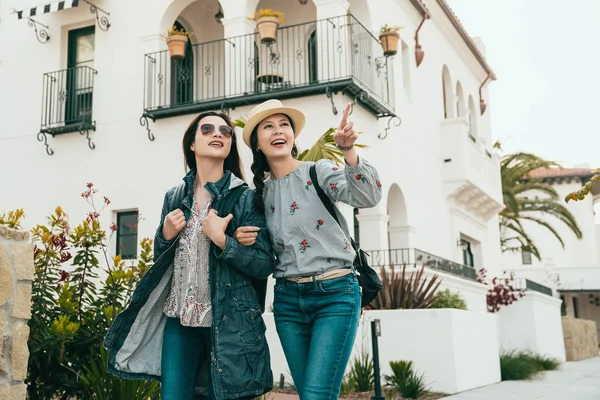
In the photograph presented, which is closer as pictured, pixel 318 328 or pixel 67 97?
pixel 318 328

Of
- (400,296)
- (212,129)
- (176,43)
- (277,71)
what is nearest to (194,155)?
(212,129)

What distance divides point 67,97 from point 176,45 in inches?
121

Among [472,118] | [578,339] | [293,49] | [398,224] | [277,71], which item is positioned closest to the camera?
[293,49]

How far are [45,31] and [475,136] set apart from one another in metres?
12.1

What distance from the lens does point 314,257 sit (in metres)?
3.32

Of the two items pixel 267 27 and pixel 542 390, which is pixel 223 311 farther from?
pixel 267 27

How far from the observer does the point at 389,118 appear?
1357 cm

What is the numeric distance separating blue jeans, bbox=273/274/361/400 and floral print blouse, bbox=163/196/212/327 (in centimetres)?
37

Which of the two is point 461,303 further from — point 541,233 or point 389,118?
point 541,233

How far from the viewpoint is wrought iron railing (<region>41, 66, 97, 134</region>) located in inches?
552

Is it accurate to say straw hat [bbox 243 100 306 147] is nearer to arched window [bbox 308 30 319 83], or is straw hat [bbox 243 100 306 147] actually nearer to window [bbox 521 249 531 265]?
arched window [bbox 308 30 319 83]

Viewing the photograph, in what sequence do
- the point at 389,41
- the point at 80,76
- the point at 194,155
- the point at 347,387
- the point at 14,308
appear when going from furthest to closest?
the point at 80,76 → the point at 389,41 → the point at 347,387 → the point at 14,308 → the point at 194,155

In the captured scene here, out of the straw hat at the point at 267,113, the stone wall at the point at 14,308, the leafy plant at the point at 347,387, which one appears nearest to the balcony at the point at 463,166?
the leafy plant at the point at 347,387

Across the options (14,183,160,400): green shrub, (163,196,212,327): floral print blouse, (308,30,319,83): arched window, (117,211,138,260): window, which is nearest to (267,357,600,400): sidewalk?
(14,183,160,400): green shrub
